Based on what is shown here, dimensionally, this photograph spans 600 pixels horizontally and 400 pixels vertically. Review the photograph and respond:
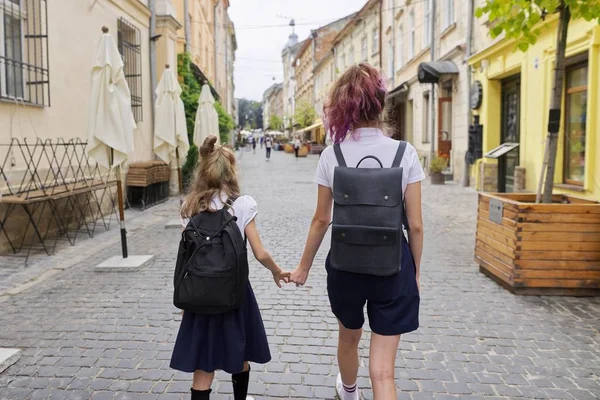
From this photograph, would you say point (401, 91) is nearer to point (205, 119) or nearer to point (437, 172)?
point (437, 172)

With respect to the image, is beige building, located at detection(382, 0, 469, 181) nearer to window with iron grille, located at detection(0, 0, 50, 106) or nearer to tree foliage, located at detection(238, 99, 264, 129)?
window with iron grille, located at detection(0, 0, 50, 106)

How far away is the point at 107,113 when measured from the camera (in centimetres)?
691

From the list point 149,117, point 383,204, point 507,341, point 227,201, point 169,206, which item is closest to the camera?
point 383,204

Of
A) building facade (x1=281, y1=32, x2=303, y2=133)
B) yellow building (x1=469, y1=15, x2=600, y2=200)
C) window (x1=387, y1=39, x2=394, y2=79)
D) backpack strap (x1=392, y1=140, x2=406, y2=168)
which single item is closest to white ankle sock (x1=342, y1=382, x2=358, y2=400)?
backpack strap (x1=392, y1=140, x2=406, y2=168)

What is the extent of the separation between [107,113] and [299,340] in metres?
4.23

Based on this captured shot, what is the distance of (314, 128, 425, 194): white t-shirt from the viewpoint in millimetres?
2408

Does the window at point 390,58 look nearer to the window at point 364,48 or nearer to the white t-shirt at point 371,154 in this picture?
the window at point 364,48

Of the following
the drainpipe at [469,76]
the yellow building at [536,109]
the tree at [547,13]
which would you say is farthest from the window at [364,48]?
the tree at [547,13]

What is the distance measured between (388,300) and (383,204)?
0.44 m

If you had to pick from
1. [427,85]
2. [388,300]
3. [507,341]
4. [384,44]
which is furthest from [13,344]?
[384,44]

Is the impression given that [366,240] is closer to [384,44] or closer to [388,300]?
[388,300]

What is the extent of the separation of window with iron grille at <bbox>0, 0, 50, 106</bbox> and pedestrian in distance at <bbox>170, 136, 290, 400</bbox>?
5697 mm

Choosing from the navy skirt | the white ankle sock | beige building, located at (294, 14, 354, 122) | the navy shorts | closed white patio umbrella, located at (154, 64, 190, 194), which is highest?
beige building, located at (294, 14, 354, 122)

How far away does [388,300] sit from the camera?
2.43m
